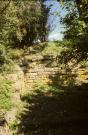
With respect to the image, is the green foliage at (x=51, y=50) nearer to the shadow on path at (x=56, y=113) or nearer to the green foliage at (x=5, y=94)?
the shadow on path at (x=56, y=113)

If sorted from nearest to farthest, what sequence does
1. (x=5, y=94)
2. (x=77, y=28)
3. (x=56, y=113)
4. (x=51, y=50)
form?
(x=77, y=28) < (x=56, y=113) < (x=5, y=94) < (x=51, y=50)

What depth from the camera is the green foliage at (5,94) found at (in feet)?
38.0

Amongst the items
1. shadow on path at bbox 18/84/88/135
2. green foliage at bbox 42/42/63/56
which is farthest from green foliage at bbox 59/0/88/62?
green foliage at bbox 42/42/63/56

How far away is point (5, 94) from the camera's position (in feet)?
41.5

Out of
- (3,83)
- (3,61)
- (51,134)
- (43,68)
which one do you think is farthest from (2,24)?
(51,134)

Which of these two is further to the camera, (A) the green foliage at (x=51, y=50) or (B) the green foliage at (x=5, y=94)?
(A) the green foliage at (x=51, y=50)

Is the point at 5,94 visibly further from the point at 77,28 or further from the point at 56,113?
the point at 77,28

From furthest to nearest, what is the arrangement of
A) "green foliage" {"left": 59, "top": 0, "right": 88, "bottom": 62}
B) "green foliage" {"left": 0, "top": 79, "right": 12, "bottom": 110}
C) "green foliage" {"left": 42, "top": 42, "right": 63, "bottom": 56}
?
"green foliage" {"left": 42, "top": 42, "right": 63, "bottom": 56} → "green foliage" {"left": 0, "top": 79, "right": 12, "bottom": 110} → "green foliage" {"left": 59, "top": 0, "right": 88, "bottom": 62}

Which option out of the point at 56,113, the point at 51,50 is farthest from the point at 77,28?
the point at 51,50

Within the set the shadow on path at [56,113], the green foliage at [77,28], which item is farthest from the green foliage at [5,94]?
the green foliage at [77,28]

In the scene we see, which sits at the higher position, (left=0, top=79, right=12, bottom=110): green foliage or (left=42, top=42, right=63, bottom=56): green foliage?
(left=42, top=42, right=63, bottom=56): green foliage

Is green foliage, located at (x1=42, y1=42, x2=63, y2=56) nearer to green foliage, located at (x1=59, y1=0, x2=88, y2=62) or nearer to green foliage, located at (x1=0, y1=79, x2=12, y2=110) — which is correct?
green foliage, located at (x1=0, y1=79, x2=12, y2=110)

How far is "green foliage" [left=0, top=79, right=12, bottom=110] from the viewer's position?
11578 mm

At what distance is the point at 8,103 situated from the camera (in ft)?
38.7
